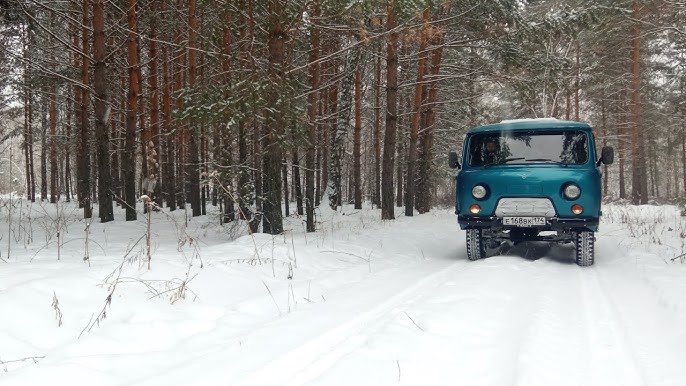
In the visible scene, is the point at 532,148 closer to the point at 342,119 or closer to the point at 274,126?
the point at 274,126

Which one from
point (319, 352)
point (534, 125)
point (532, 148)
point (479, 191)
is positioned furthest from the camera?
point (534, 125)

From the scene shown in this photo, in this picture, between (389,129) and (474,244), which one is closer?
(474,244)

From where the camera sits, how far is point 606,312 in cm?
421

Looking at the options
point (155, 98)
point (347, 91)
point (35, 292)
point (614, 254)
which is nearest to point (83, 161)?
point (155, 98)

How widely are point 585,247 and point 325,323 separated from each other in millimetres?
5000

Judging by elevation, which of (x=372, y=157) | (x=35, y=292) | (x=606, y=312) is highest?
(x=372, y=157)

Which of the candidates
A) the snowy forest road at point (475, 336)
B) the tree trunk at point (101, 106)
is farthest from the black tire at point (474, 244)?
the tree trunk at point (101, 106)

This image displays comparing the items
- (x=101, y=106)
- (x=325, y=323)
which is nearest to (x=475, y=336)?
(x=325, y=323)

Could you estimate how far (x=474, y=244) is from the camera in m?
7.61

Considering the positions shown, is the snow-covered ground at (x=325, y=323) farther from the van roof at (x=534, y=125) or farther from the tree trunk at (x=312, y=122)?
the tree trunk at (x=312, y=122)

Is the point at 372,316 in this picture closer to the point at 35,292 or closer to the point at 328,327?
the point at 328,327

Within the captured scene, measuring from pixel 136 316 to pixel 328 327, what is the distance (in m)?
1.58

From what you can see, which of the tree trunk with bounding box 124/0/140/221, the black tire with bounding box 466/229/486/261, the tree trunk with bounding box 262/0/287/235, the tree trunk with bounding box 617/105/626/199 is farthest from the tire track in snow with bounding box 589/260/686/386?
the tree trunk with bounding box 617/105/626/199

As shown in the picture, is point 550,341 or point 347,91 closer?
point 550,341
